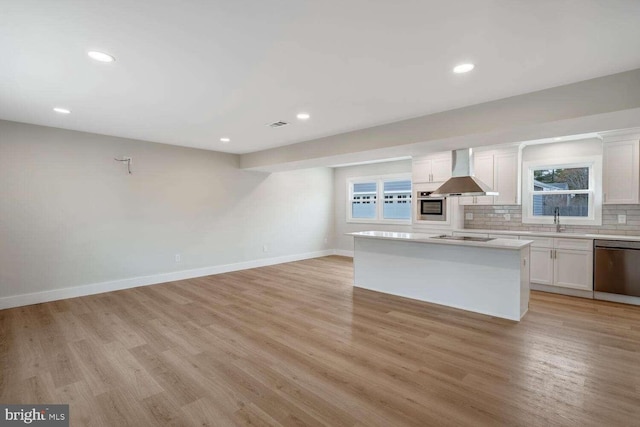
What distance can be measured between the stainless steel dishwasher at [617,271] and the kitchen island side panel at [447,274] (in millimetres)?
1454

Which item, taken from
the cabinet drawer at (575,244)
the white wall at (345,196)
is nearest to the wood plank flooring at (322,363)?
the cabinet drawer at (575,244)

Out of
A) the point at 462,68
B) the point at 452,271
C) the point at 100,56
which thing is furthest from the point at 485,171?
the point at 100,56

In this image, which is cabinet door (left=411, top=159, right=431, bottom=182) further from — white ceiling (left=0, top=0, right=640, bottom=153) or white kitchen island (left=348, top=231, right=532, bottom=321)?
white ceiling (left=0, top=0, right=640, bottom=153)

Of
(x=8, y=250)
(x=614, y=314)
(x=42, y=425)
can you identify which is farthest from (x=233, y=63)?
(x=614, y=314)

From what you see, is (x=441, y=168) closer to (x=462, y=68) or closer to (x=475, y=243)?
(x=475, y=243)

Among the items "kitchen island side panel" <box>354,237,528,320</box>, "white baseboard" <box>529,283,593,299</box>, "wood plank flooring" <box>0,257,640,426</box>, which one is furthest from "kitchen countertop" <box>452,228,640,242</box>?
"kitchen island side panel" <box>354,237,528,320</box>

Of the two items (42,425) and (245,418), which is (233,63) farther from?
(42,425)

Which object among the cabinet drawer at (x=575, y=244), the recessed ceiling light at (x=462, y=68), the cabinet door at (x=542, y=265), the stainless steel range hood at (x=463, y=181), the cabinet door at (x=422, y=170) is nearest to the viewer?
the recessed ceiling light at (x=462, y=68)

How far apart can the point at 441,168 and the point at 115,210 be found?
228 inches

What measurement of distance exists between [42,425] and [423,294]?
4095 millimetres

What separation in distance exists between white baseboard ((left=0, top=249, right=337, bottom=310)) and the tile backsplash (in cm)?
448

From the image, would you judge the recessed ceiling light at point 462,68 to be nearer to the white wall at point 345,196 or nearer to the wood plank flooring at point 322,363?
the wood plank flooring at point 322,363

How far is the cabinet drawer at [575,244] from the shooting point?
4.52m

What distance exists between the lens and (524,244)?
3.82 meters
